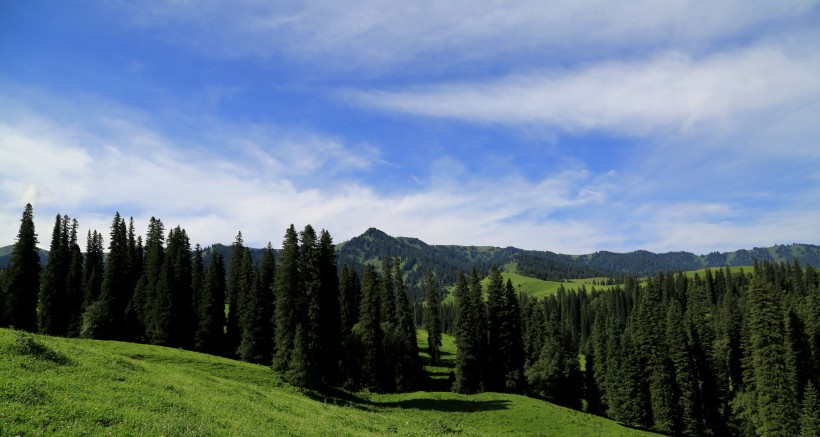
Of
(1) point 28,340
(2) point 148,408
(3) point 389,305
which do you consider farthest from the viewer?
(3) point 389,305

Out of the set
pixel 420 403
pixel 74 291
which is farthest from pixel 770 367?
pixel 74 291

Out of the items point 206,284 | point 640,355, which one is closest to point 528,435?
point 640,355

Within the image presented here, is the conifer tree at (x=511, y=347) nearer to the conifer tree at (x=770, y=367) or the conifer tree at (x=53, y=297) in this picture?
the conifer tree at (x=770, y=367)

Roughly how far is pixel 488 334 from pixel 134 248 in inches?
2962

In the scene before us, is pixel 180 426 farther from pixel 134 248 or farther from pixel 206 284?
pixel 134 248

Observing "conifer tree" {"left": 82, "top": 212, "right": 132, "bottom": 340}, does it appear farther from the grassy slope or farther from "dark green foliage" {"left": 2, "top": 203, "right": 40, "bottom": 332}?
the grassy slope

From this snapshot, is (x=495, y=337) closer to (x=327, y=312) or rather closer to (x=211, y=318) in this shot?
(x=327, y=312)

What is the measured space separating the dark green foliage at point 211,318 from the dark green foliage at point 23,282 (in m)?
25.1

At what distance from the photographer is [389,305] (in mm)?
87438

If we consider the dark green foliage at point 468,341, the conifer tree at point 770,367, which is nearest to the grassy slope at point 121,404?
the dark green foliage at point 468,341

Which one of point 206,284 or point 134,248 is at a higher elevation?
point 134,248

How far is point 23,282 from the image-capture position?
230 feet

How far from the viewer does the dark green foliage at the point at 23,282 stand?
2707 inches

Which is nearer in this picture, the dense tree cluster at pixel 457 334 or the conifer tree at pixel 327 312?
the conifer tree at pixel 327 312
